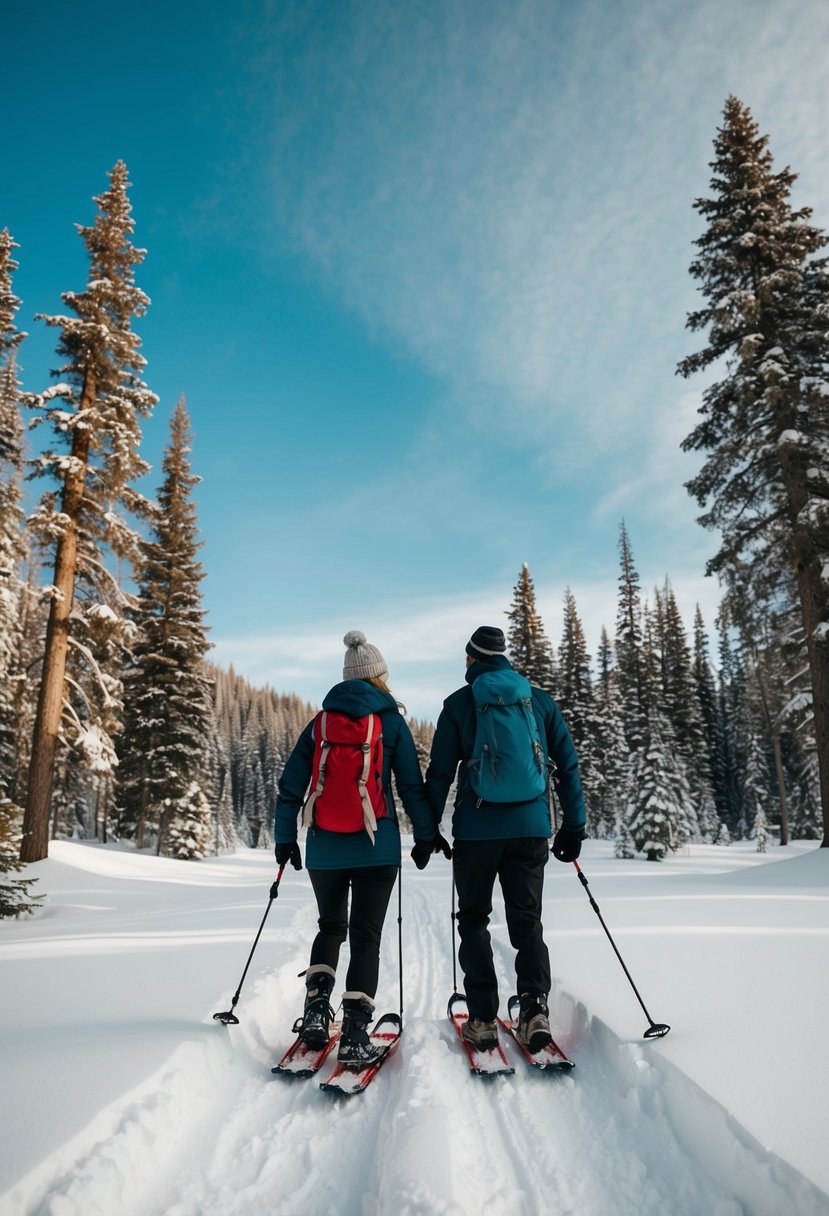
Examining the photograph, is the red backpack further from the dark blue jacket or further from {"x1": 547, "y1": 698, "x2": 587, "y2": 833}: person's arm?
{"x1": 547, "y1": 698, "x2": 587, "y2": 833}: person's arm

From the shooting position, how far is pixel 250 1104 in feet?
10.6

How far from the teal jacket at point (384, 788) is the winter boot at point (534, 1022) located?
3.84ft

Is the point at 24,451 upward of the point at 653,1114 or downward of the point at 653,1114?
upward

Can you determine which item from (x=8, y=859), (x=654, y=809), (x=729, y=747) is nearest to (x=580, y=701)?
(x=654, y=809)

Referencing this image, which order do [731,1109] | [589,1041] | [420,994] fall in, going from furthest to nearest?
1. [420,994]
2. [589,1041]
3. [731,1109]

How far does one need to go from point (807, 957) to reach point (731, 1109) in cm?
315

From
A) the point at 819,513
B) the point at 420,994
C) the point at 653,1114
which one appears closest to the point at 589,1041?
the point at 653,1114

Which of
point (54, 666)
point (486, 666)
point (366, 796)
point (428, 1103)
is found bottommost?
point (428, 1103)

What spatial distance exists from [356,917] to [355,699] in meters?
1.39

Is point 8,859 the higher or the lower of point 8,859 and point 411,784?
the lower

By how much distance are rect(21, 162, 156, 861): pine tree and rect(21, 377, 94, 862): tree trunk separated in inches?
0.9

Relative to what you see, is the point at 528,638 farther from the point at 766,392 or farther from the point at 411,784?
the point at 411,784

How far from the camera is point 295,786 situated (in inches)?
165

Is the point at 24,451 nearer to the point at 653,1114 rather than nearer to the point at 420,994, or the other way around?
the point at 420,994
